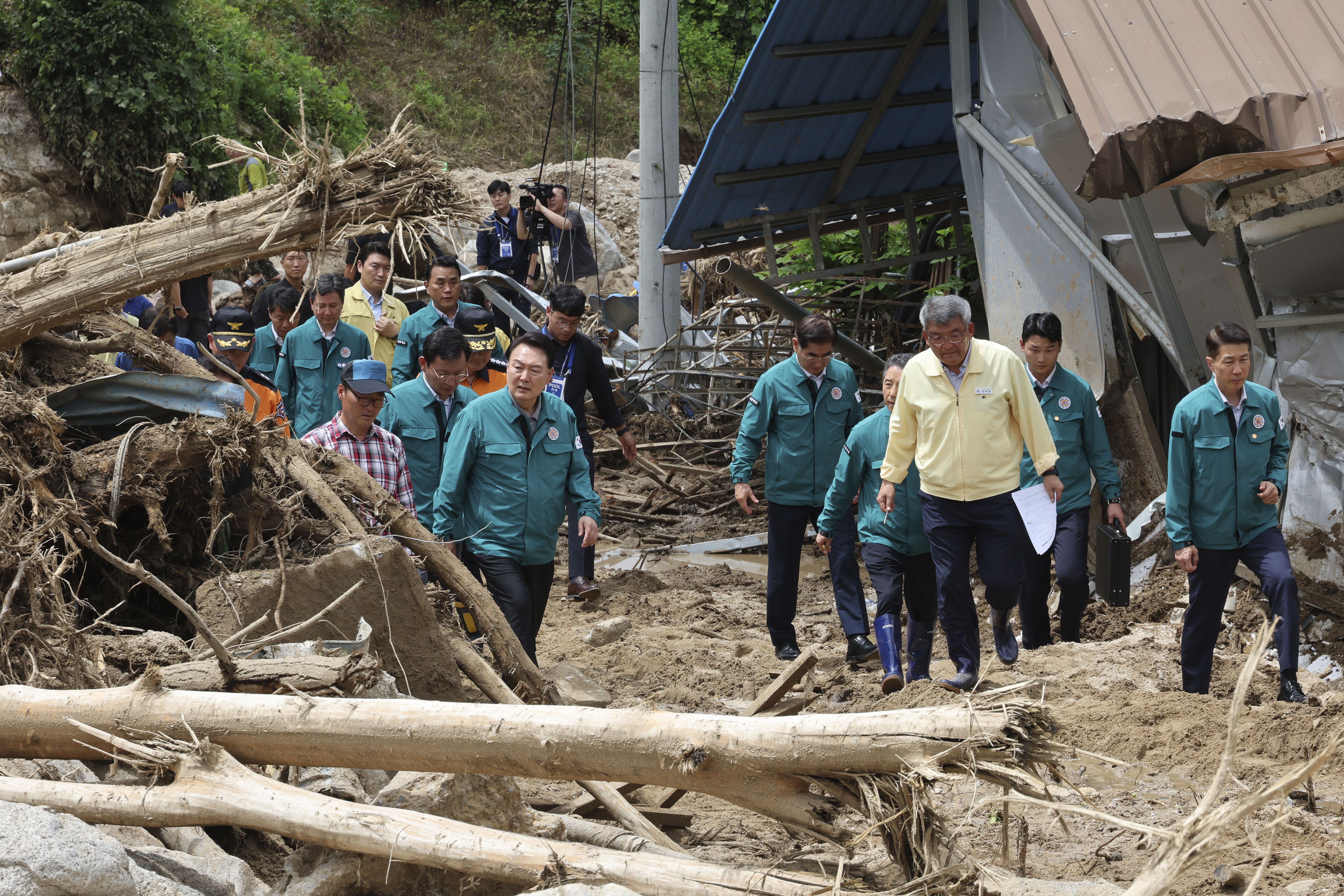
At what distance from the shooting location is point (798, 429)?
6.97m

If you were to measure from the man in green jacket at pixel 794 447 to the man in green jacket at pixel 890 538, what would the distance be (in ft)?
1.46

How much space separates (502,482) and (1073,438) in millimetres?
3083

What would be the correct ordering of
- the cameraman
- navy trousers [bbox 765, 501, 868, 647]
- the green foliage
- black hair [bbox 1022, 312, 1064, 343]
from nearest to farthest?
black hair [bbox 1022, 312, 1064, 343] < navy trousers [bbox 765, 501, 868, 647] < the cameraman < the green foliage

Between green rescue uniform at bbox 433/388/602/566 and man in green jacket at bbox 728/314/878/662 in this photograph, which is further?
man in green jacket at bbox 728/314/878/662

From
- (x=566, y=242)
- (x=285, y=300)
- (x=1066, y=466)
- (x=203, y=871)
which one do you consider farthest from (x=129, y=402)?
(x=566, y=242)

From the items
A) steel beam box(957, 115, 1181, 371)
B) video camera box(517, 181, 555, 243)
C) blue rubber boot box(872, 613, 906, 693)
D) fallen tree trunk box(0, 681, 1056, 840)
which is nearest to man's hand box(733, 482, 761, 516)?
blue rubber boot box(872, 613, 906, 693)

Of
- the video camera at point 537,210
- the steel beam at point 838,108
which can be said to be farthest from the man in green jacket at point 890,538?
the video camera at point 537,210

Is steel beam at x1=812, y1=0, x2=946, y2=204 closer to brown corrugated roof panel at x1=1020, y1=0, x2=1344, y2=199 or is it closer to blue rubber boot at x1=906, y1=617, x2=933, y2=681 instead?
brown corrugated roof panel at x1=1020, y1=0, x2=1344, y2=199

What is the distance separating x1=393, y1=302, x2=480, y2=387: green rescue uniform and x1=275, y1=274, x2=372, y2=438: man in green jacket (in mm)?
373

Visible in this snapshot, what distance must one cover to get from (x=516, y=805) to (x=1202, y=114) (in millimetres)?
4322

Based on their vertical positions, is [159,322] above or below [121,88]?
below

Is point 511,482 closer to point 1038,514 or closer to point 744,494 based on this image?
point 744,494

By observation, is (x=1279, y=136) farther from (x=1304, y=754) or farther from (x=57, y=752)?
(x=57, y=752)

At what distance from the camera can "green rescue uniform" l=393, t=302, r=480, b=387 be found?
26.2 ft
